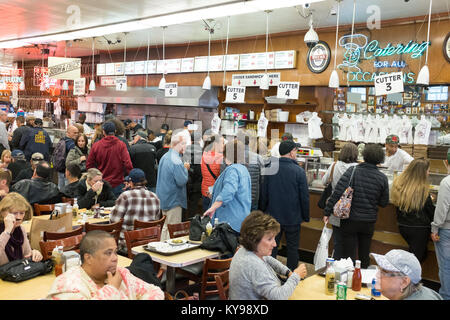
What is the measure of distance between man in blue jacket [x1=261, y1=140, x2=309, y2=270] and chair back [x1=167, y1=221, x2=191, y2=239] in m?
1.08

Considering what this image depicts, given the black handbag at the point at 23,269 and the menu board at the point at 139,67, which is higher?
the menu board at the point at 139,67

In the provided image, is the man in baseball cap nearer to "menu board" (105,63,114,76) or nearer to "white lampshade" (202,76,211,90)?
"white lampshade" (202,76,211,90)

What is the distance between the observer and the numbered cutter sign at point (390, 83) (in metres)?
6.62

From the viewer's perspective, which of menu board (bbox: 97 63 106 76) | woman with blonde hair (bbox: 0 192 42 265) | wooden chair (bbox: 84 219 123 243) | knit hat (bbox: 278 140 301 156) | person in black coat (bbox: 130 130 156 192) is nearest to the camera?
woman with blonde hair (bbox: 0 192 42 265)

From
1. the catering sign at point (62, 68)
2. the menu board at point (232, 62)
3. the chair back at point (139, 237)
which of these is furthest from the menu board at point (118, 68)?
the chair back at point (139, 237)

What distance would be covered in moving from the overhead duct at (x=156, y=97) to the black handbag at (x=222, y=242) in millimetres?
7809

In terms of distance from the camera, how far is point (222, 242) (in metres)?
4.26

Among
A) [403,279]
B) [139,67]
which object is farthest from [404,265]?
[139,67]

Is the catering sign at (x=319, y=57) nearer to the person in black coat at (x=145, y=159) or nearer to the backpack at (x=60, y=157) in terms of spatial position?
the person in black coat at (x=145, y=159)

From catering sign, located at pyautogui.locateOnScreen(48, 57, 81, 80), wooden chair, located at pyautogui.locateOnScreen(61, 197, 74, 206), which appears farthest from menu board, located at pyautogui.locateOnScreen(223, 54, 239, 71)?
wooden chair, located at pyautogui.locateOnScreen(61, 197, 74, 206)

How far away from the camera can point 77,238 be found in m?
3.97

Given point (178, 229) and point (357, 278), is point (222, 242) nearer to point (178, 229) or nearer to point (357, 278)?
point (178, 229)

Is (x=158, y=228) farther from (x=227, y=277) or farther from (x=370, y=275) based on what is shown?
(x=370, y=275)

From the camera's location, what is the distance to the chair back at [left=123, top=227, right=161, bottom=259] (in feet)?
14.7
